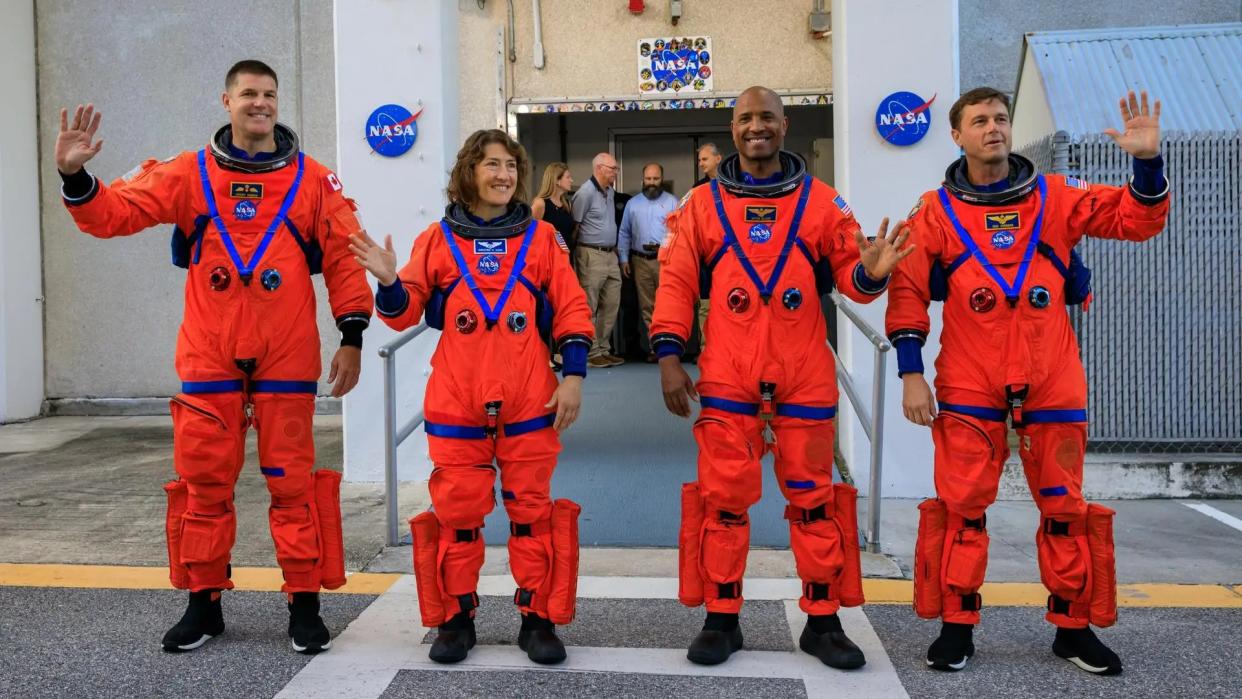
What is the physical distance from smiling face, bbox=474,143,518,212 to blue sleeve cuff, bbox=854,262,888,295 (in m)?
1.23

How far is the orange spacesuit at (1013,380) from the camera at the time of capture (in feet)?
11.6

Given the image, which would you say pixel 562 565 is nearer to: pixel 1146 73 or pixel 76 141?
pixel 76 141

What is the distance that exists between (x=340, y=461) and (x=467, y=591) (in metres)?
4.29

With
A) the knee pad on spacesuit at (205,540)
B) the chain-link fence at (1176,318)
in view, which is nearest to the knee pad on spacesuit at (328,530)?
the knee pad on spacesuit at (205,540)

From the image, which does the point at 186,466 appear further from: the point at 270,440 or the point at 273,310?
the point at 273,310

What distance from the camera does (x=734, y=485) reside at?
3.57 meters

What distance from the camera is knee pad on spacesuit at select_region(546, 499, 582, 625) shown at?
365cm

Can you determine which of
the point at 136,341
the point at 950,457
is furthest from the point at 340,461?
the point at 950,457

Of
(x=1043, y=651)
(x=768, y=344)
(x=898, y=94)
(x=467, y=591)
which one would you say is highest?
(x=898, y=94)

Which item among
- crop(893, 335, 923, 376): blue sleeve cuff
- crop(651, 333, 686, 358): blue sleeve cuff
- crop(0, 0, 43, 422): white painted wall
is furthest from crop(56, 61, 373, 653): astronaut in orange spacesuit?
crop(0, 0, 43, 422): white painted wall

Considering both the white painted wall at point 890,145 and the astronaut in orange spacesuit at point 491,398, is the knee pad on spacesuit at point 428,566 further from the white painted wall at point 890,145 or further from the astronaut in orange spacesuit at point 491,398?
the white painted wall at point 890,145

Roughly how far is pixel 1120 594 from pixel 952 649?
4.37 feet

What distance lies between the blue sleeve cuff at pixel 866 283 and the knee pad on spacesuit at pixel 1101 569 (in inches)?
40.1

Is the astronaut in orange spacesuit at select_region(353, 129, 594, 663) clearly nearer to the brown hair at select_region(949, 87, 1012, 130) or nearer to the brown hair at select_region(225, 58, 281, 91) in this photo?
the brown hair at select_region(225, 58, 281, 91)
